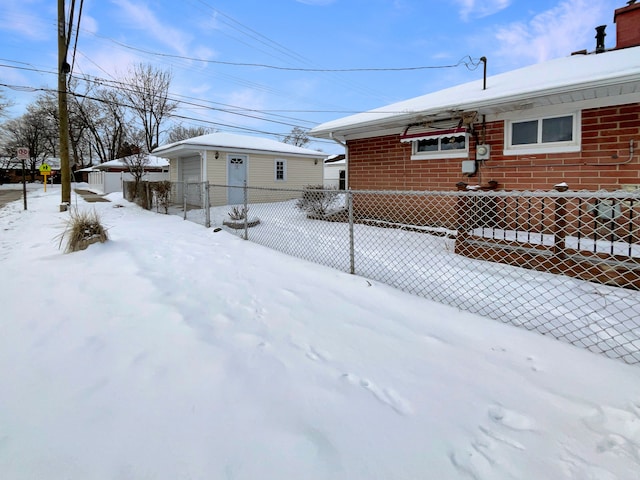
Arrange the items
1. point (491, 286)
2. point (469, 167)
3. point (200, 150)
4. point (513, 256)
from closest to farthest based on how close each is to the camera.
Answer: point (491, 286) < point (513, 256) < point (469, 167) < point (200, 150)

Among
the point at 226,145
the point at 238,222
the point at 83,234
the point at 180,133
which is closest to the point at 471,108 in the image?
the point at 238,222

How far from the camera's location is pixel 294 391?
1.95 meters

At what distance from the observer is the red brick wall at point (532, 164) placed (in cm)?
534

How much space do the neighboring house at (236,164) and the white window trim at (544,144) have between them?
8.52 meters

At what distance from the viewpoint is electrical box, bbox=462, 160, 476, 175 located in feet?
22.6

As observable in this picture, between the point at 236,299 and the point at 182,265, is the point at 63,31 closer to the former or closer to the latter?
the point at 182,265

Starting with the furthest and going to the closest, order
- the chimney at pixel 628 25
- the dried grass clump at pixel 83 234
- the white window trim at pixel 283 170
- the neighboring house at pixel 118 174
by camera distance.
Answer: the neighboring house at pixel 118 174 < the white window trim at pixel 283 170 < the chimney at pixel 628 25 < the dried grass clump at pixel 83 234

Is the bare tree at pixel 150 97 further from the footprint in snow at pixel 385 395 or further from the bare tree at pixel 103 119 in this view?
the footprint in snow at pixel 385 395

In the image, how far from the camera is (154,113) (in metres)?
29.9

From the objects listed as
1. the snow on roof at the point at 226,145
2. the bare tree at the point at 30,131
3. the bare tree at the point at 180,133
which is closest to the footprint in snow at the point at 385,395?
the snow on roof at the point at 226,145

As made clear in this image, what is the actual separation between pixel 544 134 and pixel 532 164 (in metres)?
0.53

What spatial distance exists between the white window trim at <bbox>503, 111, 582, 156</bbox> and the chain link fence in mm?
940

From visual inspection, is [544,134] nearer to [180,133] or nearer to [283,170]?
[283,170]

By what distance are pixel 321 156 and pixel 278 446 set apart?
16.2 meters
